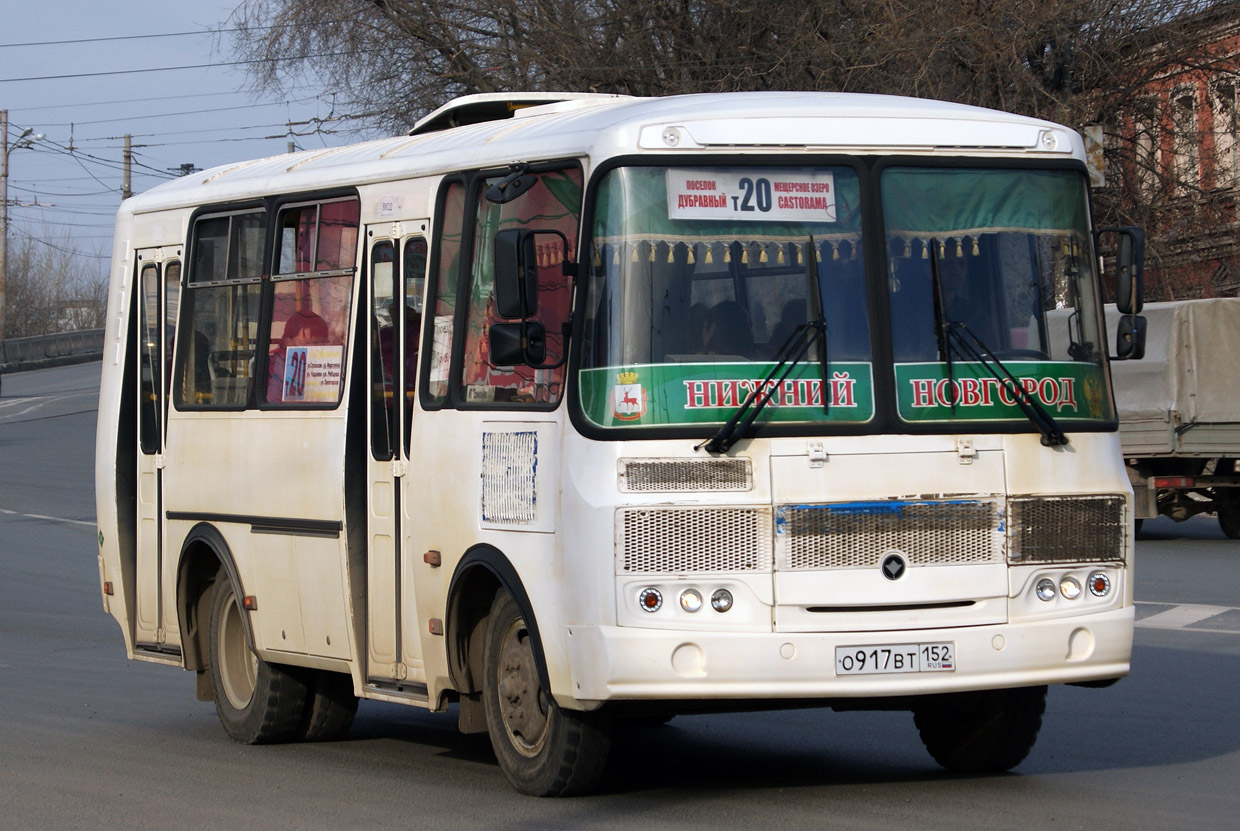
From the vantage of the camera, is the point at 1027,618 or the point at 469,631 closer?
the point at 1027,618

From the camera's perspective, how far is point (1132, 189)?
93.9 ft

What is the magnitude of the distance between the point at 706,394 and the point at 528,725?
5.44ft

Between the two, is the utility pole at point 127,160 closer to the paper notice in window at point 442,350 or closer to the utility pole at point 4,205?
the utility pole at point 4,205

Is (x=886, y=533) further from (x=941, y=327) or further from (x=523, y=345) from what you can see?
(x=523, y=345)

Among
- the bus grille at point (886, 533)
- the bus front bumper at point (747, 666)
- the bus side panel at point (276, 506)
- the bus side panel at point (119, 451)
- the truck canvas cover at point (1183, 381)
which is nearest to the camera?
the bus front bumper at point (747, 666)

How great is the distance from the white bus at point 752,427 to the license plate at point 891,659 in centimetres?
1

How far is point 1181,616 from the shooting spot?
48.9ft

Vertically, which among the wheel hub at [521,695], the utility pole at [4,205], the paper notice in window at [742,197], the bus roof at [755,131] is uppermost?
the utility pole at [4,205]

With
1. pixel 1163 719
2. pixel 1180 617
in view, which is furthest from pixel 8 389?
pixel 1163 719

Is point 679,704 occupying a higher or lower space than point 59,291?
lower

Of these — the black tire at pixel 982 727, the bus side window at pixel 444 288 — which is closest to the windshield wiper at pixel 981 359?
the black tire at pixel 982 727

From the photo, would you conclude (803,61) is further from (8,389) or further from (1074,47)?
(8,389)

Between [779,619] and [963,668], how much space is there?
751 millimetres

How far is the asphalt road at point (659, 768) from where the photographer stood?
7.40m
